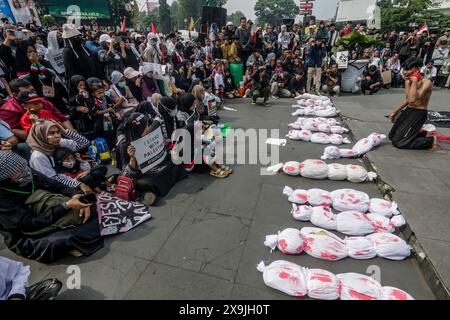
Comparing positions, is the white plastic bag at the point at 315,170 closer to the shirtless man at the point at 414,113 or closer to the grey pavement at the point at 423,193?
the grey pavement at the point at 423,193

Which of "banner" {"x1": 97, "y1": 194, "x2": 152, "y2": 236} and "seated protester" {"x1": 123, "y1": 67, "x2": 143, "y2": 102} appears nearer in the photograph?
"banner" {"x1": 97, "y1": 194, "x2": 152, "y2": 236}

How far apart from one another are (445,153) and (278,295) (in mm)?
4648

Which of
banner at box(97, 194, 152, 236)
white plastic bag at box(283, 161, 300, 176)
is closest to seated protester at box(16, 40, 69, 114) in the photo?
banner at box(97, 194, 152, 236)

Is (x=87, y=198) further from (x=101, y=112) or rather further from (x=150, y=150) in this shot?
(x=101, y=112)

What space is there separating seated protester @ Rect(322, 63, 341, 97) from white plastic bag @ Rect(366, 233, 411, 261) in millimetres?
8221

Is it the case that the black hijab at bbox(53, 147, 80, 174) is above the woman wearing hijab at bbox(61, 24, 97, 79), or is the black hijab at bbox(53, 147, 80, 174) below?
below

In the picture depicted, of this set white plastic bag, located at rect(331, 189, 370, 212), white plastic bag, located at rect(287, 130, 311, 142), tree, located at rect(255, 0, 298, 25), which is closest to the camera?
white plastic bag, located at rect(331, 189, 370, 212)

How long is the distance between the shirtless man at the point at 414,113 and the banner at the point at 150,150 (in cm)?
464

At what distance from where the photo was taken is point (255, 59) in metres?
9.98

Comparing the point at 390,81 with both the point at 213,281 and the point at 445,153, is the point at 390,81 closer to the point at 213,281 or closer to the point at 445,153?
the point at 445,153

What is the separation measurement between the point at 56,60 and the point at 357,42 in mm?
9913

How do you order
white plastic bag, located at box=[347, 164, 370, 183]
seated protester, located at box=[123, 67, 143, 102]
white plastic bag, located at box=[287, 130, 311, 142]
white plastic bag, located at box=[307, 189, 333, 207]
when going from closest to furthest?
white plastic bag, located at box=[307, 189, 333, 207], white plastic bag, located at box=[347, 164, 370, 183], white plastic bag, located at box=[287, 130, 311, 142], seated protester, located at box=[123, 67, 143, 102]

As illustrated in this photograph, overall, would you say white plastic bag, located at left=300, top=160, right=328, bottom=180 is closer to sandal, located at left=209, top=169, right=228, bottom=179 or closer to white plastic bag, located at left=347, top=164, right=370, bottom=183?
white plastic bag, located at left=347, top=164, right=370, bottom=183

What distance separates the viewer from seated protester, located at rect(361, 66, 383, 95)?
981cm
